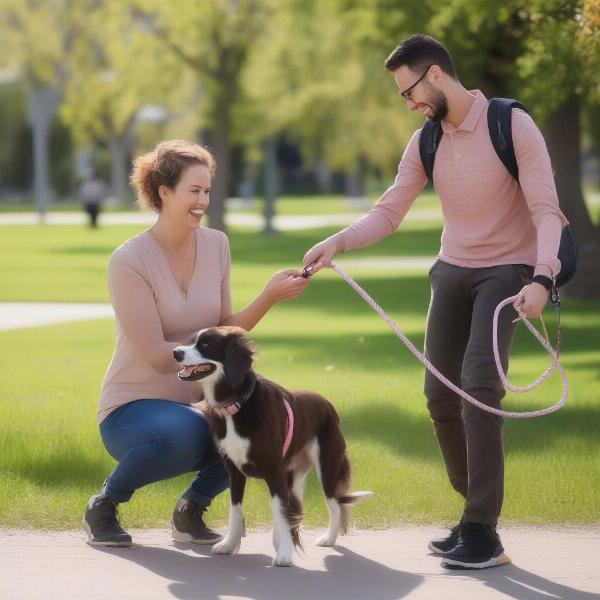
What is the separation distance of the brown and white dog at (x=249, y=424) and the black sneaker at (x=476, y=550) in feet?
2.21

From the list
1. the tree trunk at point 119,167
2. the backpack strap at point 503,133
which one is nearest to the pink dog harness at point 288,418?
the backpack strap at point 503,133

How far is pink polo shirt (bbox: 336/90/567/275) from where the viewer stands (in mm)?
6262

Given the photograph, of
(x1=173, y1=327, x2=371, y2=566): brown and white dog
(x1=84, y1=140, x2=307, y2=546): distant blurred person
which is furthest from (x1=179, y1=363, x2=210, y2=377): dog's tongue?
(x1=84, y1=140, x2=307, y2=546): distant blurred person

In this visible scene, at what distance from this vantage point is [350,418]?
10.3 m

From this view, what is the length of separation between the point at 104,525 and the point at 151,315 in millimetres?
956

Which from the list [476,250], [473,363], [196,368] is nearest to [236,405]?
[196,368]

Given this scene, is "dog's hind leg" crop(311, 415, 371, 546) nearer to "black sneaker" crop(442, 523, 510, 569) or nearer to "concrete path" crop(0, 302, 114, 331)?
"black sneaker" crop(442, 523, 510, 569)

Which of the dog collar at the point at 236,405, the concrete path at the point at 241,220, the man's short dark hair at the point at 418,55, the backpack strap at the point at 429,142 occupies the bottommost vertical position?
the concrete path at the point at 241,220

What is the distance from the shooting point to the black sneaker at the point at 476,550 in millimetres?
6262

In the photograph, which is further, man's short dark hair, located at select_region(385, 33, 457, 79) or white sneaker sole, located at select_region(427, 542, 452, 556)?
white sneaker sole, located at select_region(427, 542, 452, 556)

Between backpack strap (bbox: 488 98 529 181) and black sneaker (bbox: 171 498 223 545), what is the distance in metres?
2.10

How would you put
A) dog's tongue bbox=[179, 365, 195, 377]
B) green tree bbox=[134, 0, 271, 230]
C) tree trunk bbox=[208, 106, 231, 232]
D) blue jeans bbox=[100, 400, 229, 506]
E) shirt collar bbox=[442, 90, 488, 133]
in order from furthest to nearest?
tree trunk bbox=[208, 106, 231, 232] → green tree bbox=[134, 0, 271, 230] → blue jeans bbox=[100, 400, 229, 506] → shirt collar bbox=[442, 90, 488, 133] → dog's tongue bbox=[179, 365, 195, 377]

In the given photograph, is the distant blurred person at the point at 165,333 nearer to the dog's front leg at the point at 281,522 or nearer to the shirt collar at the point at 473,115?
the dog's front leg at the point at 281,522

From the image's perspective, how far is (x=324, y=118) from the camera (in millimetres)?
47688
